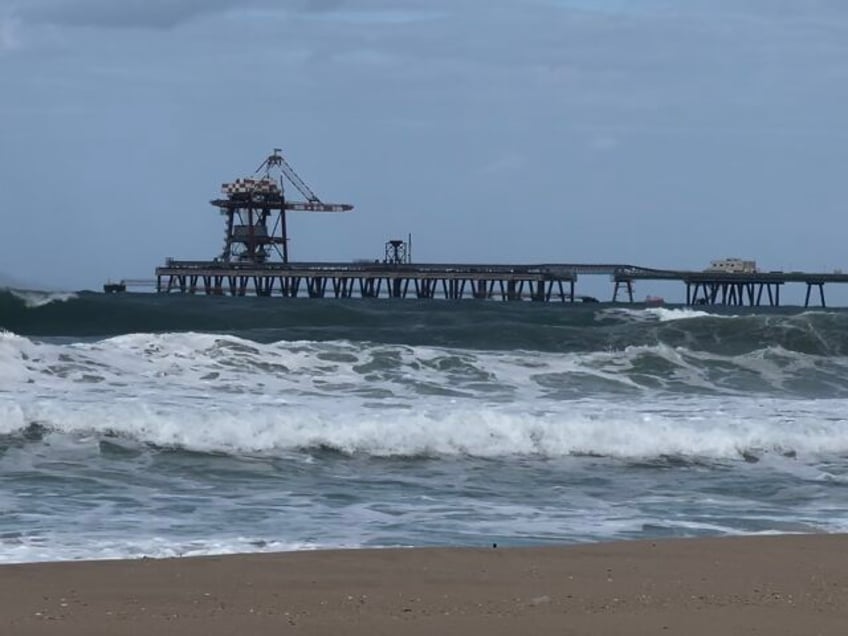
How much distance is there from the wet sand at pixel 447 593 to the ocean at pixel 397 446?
2.50 feet

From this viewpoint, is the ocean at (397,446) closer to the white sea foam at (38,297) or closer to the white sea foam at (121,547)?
the white sea foam at (121,547)

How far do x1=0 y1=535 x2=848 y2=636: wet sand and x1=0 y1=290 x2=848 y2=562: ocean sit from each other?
0.76 metres

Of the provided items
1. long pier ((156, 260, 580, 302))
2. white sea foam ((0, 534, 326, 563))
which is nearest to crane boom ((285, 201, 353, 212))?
long pier ((156, 260, 580, 302))

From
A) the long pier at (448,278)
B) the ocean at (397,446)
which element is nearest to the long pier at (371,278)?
the long pier at (448,278)

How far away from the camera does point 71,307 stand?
1357 inches

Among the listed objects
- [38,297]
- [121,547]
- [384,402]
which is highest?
[38,297]

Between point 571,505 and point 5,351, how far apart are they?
10793 mm

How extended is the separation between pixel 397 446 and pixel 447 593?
274 inches

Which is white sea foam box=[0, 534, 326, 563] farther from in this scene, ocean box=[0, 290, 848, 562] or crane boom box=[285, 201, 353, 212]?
crane boom box=[285, 201, 353, 212]

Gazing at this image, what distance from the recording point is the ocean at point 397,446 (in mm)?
9555

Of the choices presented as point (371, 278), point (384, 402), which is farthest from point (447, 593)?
point (371, 278)

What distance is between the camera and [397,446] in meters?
14.1

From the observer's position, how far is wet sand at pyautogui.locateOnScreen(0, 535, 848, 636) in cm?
639

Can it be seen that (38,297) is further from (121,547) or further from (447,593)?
(447,593)
